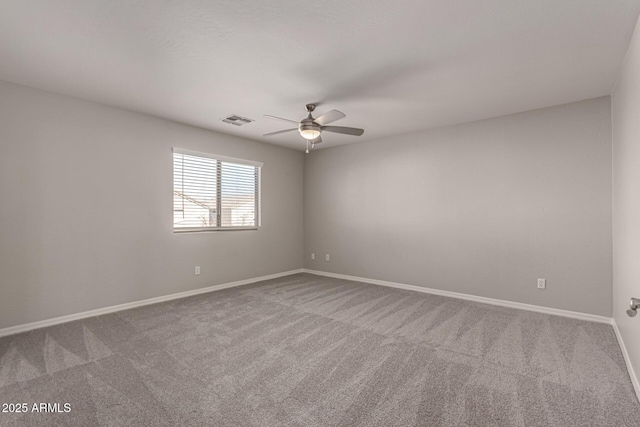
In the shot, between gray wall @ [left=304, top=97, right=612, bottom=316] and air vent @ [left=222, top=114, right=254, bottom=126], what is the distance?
6.78ft

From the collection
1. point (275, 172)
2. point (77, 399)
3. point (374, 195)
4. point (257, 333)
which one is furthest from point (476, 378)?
point (275, 172)

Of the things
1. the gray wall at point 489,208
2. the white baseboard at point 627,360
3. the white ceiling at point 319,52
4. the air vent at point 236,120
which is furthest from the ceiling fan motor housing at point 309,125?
the white baseboard at point 627,360

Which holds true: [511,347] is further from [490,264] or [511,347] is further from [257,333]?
[257,333]

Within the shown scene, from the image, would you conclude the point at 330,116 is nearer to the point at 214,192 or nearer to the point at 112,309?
the point at 214,192

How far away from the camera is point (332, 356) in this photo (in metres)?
2.56

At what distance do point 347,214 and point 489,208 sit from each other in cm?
240

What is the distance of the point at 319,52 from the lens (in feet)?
8.25

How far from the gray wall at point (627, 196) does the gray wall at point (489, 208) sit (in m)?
0.28

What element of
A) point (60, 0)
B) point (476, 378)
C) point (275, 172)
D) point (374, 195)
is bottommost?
point (476, 378)

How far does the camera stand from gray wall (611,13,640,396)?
6.94ft

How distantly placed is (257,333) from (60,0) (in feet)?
9.78

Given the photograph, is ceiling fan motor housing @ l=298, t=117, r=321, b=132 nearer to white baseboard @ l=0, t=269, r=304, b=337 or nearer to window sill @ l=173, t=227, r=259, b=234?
window sill @ l=173, t=227, r=259, b=234

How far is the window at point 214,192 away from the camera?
14.8ft

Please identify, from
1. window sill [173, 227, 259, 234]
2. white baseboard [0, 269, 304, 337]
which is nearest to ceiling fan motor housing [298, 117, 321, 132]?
window sill [173, 227, 259, 234]
